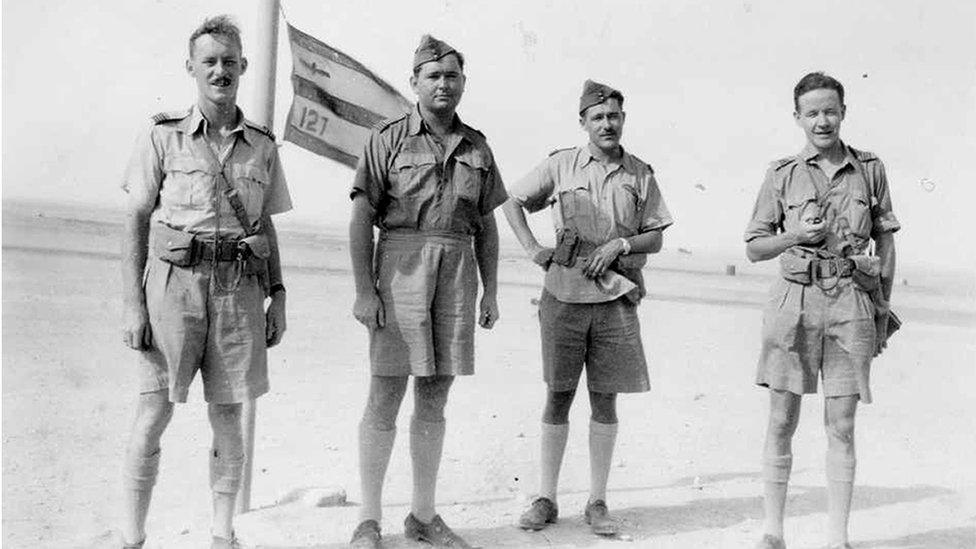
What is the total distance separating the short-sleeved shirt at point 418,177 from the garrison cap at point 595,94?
0.80 metres

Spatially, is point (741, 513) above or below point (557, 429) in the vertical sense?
below

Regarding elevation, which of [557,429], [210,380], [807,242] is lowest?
[557,429]

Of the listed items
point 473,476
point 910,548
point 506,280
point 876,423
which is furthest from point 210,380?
point 506,280

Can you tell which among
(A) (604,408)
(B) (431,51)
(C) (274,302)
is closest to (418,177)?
(B) (431,51)

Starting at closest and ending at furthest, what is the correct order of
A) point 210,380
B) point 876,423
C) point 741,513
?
point 210,380
point 741,513
point 876,423

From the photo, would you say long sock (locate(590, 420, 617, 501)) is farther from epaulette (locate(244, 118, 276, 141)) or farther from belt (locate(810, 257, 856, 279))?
epaulette (locate(244, 118, 276, 141))

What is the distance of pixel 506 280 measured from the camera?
2089cm

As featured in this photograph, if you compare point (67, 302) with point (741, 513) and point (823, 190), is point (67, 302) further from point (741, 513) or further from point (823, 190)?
point (823, 190)

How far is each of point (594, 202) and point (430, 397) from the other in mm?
1359

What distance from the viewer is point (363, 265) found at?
453 cm

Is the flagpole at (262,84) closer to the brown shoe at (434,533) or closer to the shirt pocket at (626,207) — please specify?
the brown shoe at (434,533)

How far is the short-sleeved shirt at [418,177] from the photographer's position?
4.54 metres

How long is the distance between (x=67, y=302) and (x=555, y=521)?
30.6ft

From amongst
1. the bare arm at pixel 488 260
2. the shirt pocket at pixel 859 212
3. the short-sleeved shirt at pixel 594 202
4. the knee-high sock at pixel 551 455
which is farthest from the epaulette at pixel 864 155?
the knee-high sock at pixel 551 455
